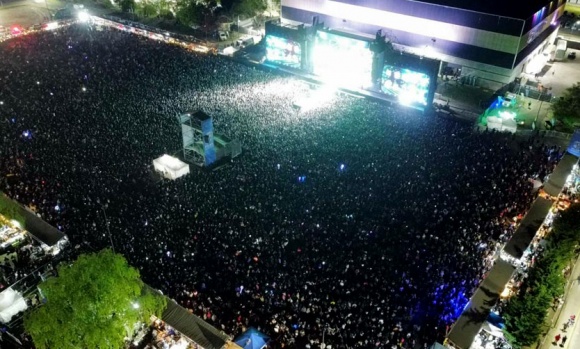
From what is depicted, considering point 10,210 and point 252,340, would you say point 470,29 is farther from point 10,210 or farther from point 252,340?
point 10,210

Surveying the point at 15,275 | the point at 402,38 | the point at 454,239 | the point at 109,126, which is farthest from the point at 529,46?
the point at 15,275

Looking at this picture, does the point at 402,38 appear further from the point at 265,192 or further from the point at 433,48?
the point at 265,192

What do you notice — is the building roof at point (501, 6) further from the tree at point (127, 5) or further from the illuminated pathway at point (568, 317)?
the tree at point (127, 5)

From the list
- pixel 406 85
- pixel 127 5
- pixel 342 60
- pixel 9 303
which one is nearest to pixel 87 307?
pixel 9 303

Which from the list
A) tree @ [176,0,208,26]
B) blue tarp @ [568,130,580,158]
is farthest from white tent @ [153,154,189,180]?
tree @ [176,0,208,26]

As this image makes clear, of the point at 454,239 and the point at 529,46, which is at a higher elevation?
the point at 529,46

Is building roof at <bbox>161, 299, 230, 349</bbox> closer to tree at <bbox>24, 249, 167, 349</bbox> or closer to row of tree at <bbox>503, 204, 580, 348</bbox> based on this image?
tree at <bbox>24, 249, 167, 349</bbox>
